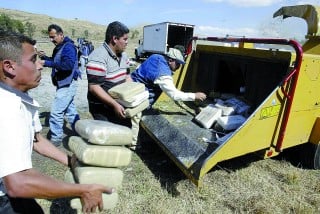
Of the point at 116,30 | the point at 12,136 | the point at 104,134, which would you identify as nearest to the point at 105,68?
the point at 116,30

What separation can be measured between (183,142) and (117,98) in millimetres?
957

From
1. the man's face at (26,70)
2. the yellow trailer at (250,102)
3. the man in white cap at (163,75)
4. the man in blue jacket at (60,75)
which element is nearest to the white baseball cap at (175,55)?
the man in white cap at (163,75)

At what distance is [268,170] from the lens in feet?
14.7

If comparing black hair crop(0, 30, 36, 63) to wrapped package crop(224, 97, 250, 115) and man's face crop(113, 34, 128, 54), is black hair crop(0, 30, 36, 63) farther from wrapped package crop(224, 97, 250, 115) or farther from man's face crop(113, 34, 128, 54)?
wrapped package crop(224, 97, 250, 115)

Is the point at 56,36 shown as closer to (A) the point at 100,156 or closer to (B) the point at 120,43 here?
(B) the point at 120,43

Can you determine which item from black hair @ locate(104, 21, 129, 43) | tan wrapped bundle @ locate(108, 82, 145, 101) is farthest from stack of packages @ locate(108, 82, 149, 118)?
black hair @ locate(104, 21, 129, 43)

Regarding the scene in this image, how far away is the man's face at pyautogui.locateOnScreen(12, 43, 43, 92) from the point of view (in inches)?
64.8

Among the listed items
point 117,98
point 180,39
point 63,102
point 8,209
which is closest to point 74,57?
point 63,102

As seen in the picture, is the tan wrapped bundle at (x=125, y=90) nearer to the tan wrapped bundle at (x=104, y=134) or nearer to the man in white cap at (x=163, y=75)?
the man in white cap at (x=163, y=75)

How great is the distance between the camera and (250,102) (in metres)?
4.97

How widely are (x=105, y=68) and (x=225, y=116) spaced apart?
1708mm

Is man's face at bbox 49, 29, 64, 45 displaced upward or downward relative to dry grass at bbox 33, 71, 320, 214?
upward

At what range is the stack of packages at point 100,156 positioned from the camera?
2154mm

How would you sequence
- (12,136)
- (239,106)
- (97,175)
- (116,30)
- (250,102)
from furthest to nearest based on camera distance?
1. (250,102)
2. (239,106)
3. (116,30)
4. (97,175)
5. (12,136)
